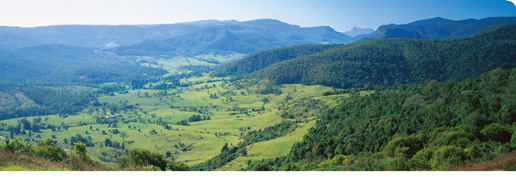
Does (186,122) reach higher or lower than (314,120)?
lower

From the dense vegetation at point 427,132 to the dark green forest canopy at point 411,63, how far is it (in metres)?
118

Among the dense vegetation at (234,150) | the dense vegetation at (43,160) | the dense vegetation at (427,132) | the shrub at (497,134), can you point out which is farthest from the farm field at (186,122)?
the dense vegetation at (43,160)

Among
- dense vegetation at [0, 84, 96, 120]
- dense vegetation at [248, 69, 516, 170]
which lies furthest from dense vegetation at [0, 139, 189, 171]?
dense vegetation at [0, 84, 96, 120]

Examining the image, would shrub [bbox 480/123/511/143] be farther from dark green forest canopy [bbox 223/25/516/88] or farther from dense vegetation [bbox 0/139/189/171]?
dark green forest canopy [bbox 223/25/516/88]

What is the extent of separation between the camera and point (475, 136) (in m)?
22.6

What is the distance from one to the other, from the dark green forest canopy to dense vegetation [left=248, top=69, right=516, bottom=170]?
118410 millimetres

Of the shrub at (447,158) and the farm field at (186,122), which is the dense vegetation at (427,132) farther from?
the farm field at (186,122)

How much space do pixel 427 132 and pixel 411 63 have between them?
16196cm

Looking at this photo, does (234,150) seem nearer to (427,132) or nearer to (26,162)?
(427,132)

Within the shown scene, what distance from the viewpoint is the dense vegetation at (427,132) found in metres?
16.7

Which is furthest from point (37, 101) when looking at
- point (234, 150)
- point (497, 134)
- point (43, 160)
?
point (497, 134)

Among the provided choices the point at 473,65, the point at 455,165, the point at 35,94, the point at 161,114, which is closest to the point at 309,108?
the point at 161,114

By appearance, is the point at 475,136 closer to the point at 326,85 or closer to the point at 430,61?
the point at 326,85

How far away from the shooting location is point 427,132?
33.3 meters
